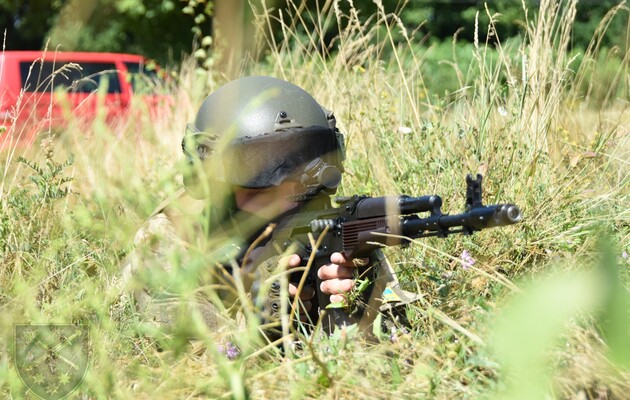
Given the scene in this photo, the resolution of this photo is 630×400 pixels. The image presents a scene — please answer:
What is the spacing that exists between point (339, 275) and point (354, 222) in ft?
0.65

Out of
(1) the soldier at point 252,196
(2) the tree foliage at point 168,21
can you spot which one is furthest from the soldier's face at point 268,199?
(2) the tree foliage at point 168,21

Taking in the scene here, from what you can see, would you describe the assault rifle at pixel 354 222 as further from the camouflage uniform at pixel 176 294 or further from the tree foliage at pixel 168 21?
the tree foliage at pixel 168 21

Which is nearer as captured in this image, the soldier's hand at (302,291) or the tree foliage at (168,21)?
the soldier's hand at (302,291)

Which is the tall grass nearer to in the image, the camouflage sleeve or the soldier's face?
the camouflage sleeve

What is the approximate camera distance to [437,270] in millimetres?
2766

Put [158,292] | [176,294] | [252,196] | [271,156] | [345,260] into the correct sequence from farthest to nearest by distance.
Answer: [252,196] → [271,156] → [345,260] → [158,292] → [176,294]

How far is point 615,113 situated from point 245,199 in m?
2.23

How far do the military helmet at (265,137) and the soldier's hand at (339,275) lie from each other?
0.47 m

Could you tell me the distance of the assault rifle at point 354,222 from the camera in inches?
85.3

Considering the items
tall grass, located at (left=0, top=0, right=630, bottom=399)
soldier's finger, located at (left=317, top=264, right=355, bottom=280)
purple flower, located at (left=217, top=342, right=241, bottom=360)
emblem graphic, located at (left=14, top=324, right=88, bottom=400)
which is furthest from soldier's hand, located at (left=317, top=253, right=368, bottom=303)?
emblem graphic, located at (left=14, top=324, right=88, bottom=400)

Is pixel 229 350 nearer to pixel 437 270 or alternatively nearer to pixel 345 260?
pixel 345 260

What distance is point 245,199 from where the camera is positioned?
3.21 m

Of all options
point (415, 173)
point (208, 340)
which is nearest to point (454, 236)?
point (415, 173)

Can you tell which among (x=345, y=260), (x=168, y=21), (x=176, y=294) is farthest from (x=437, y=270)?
(x=168, y=21)
